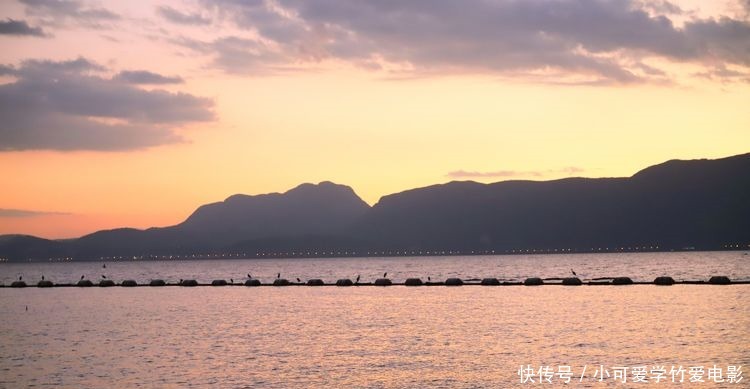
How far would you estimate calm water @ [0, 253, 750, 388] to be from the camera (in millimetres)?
52156

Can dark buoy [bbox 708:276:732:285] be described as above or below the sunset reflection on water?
above

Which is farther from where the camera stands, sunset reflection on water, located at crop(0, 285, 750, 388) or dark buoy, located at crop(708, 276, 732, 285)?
dark buoy, located at crop(708, 276, 732, 285)

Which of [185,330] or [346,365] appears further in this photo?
[185,330]

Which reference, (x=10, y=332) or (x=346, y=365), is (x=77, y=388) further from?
(x=10, y=332)

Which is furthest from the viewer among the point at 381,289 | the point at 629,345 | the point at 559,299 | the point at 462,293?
the point at 381,289

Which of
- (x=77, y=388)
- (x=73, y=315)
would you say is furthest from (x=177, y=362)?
(x=73, y=315)

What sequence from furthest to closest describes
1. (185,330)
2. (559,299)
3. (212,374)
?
(559,299) → (185,330) → (212,374)

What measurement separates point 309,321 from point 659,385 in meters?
45.4

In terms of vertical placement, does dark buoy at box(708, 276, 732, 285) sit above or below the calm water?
above

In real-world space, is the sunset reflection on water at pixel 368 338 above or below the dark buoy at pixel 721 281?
below

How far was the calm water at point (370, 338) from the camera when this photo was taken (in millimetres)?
52156

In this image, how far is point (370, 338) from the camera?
69750mm

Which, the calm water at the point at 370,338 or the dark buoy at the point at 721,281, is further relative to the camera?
the dark buoy at the point at 721,281

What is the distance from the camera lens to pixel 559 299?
108812 mm
